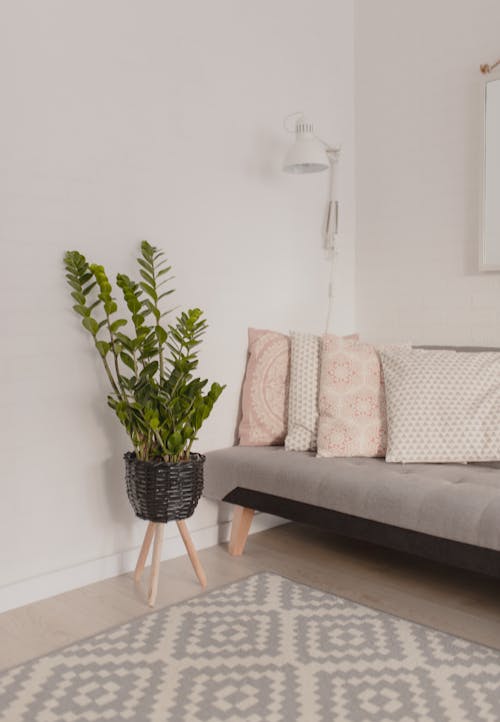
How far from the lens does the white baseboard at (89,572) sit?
7.98ft

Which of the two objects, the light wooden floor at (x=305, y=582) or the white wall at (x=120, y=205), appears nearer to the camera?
the light wooden floor at (x=305, y=582)

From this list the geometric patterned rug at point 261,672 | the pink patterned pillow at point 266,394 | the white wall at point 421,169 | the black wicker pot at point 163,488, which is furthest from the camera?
the white wall at point 421,169

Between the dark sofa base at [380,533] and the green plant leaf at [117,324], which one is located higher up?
the green plant leaf at [117,324]

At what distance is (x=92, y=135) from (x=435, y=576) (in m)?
1.93

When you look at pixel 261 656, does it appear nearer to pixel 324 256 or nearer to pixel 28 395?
pixel 28 395

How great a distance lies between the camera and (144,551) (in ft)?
8.37

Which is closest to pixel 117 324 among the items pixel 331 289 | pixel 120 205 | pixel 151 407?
pixel 151 407

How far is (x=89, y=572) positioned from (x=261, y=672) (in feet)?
2.95

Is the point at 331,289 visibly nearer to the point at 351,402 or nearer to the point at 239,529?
the point at 351,402

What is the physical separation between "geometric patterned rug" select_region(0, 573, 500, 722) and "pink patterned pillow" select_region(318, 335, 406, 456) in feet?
2.04

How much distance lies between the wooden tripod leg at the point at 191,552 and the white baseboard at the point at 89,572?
0.99 feet

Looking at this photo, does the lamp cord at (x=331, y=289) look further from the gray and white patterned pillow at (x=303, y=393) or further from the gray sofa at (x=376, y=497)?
the gray sofa at (x=376, y=497)

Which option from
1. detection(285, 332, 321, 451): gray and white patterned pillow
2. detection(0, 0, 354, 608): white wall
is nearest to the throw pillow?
detection(285, 332, 321, 451): gray and white patterned pillow

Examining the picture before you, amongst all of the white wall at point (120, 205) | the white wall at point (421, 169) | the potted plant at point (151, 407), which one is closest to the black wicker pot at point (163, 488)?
the potted plant at point (151, 407)
